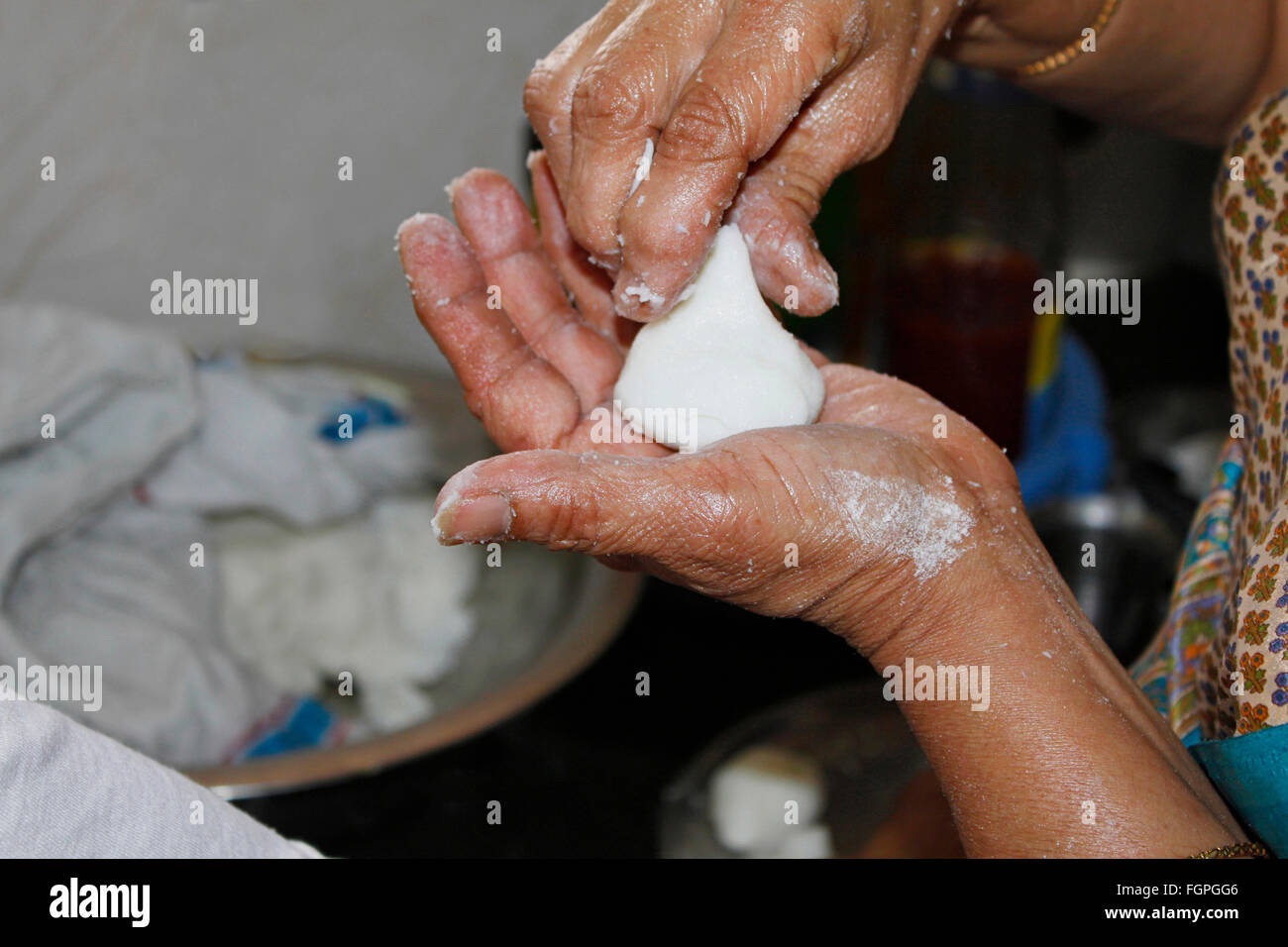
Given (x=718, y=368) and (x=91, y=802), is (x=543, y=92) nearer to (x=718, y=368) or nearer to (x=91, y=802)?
(x=718, y=368)

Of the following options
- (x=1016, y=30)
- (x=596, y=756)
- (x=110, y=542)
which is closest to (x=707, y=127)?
(x=1016, y=30)

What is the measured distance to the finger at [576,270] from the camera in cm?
85

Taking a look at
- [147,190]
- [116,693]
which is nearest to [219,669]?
[116,693]

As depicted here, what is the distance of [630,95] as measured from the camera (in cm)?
64

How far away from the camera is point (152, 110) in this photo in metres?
1.31

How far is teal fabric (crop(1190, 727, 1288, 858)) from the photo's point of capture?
561 mm

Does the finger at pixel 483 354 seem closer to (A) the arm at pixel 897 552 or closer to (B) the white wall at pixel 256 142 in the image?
(A) the arm at pixel 897 552

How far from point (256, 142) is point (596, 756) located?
894mm

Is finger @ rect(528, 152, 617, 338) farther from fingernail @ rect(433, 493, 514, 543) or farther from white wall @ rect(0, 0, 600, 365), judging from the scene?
white wall @ rect(0, 0, 600, 365)

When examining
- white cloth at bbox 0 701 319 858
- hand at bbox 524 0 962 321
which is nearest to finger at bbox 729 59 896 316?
hand at bbox 524 0 962 321

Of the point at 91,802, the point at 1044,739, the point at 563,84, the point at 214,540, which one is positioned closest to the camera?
the point at 91,802

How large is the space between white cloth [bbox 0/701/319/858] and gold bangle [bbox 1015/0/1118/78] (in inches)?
30.6
